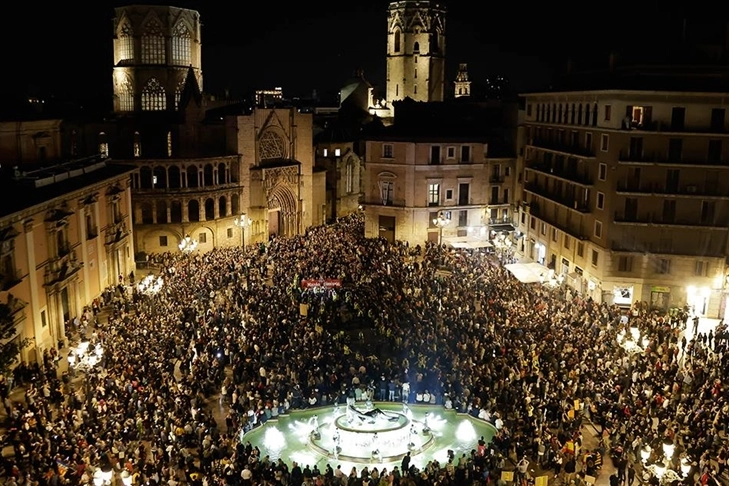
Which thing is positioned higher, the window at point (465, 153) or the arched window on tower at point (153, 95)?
the arched window on tower at point (153, 95)

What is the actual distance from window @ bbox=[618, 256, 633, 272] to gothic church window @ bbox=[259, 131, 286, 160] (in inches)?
1198

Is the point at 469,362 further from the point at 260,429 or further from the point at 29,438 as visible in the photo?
the point at 29,438

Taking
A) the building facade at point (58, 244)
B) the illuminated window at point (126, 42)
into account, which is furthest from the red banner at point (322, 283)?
the illuminated window at point (126, 42)

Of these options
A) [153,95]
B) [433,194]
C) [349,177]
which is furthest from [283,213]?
[153,95]

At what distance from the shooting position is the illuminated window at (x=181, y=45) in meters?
65.9

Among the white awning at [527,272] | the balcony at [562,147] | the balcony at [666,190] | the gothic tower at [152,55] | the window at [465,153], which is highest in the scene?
the gothic tower at [152,55]

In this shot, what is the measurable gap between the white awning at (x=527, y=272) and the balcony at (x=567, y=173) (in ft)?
18.5

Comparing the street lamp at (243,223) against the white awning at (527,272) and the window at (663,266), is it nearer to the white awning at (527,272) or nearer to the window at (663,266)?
the white awning at (527,272)

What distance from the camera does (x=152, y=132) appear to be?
57906 millimetres

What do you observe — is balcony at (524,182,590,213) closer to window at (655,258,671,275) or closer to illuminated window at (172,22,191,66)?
window at (655,258,671,275)

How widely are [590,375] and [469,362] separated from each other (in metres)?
4.23

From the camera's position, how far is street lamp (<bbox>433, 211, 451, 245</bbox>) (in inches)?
1859

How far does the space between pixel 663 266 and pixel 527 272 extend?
705 centimetres

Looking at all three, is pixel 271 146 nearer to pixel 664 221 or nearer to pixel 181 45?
pixel 181 45
